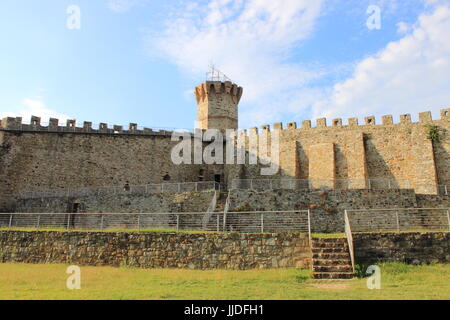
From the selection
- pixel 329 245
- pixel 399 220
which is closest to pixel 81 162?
pixel 329 245

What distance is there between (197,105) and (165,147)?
9.16 meters

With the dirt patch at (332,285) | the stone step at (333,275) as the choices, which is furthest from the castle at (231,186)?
the dirt patch at (332,285)

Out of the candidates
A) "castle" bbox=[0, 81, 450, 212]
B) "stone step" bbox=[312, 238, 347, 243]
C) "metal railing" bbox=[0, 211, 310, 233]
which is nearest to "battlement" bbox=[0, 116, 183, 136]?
"castle" bbox=[0, 81, 450, 212]

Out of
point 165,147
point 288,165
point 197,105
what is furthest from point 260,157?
point 197,105

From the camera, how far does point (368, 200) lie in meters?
19.6

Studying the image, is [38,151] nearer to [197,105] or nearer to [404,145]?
[197,105]

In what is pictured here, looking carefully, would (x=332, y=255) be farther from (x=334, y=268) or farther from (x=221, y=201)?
(x=221, y=201)

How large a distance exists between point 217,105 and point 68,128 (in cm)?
1527

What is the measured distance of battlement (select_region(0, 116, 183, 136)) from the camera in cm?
2728

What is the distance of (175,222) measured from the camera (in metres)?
19.5

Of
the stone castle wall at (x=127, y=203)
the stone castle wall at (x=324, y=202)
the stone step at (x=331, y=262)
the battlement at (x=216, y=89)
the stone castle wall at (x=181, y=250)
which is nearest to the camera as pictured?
the stone step at (x=331, y=262)

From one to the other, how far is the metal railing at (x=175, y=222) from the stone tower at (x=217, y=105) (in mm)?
17609

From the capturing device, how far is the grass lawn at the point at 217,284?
8.24m

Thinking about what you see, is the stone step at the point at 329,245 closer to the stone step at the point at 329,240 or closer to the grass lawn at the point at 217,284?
the stone step at the point at 329,240
